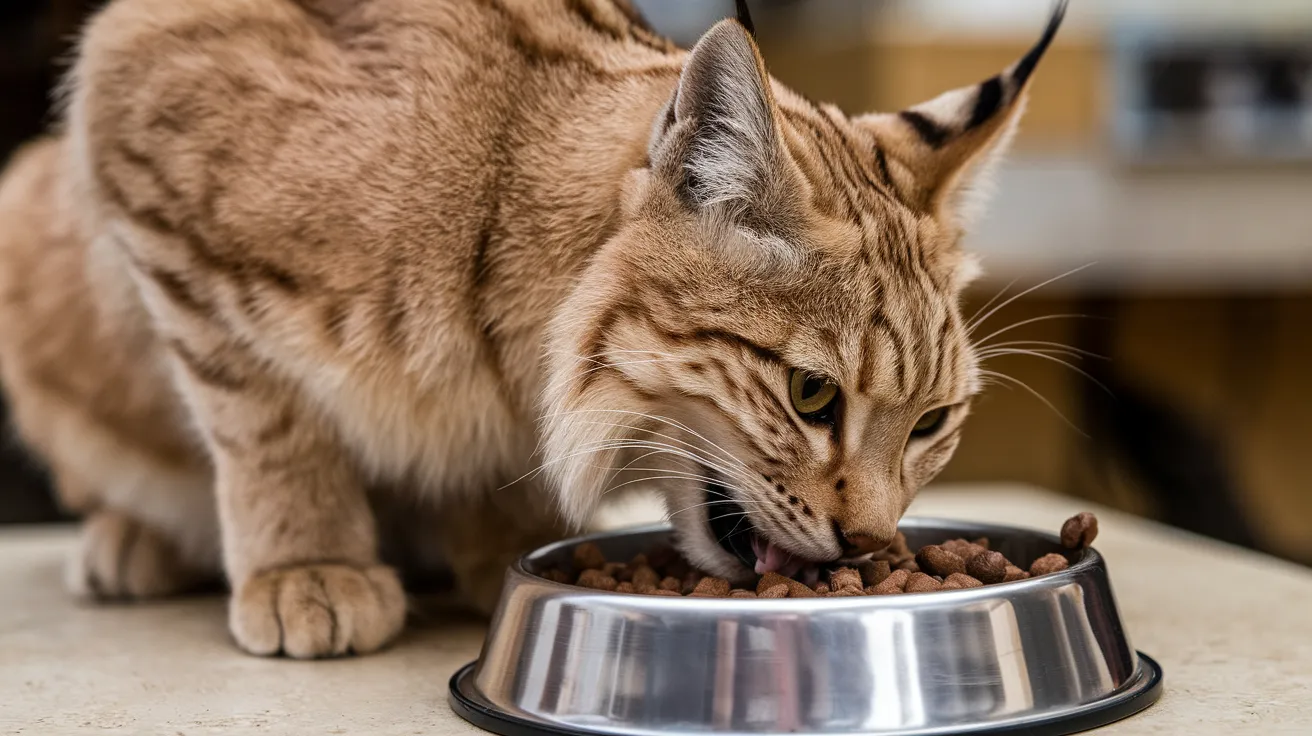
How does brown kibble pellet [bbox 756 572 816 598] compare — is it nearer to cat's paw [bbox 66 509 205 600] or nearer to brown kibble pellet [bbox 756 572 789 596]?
brown kibble pellet [bbox 756 572 789 596]

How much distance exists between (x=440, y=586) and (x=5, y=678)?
0.65 metres

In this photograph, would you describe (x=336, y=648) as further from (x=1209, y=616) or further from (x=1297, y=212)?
(x=1297, y=212)

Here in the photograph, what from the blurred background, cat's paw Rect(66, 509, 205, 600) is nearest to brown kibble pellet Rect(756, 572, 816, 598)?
cat's paw Rect(66, 509, 205, 600)

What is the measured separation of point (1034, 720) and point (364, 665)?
71cm

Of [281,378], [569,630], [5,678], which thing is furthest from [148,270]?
[569,630]

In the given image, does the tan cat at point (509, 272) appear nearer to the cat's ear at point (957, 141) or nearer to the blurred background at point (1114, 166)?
the cat's ear at point (957, 141)

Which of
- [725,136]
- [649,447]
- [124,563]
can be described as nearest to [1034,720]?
[649,447]

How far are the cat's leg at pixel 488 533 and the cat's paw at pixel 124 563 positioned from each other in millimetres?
427

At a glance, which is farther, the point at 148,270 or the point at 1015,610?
the point at 148,270

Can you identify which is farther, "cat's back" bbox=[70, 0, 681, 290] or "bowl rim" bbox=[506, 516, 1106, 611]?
"cat's back" bbox=[70, 0, 681, 290]

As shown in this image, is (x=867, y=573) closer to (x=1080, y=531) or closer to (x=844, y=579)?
(x=844, y=579)

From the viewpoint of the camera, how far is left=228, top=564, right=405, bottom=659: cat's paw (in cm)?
148

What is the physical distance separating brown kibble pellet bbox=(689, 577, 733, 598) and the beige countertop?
0.80 feet

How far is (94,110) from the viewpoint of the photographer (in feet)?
5.34
